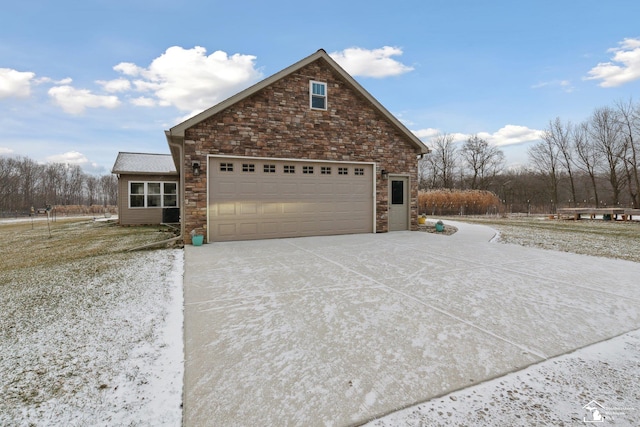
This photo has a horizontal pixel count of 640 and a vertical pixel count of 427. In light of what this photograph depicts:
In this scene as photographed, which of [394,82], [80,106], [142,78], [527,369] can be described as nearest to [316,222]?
[527,369]

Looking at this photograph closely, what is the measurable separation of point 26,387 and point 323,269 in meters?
3.84

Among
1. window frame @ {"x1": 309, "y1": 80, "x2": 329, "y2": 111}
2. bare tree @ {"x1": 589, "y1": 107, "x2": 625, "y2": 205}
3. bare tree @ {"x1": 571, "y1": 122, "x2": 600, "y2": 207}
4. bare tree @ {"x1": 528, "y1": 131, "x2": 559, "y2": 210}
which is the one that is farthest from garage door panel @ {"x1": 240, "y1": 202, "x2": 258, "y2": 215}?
bare tree @ {"x1": 528, "y1": 131, "x2": 559, "y2": 210}

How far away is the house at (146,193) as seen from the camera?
47.6 feet

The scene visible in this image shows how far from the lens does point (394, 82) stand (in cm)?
1456

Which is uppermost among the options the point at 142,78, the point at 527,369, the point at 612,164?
the point at 142,78

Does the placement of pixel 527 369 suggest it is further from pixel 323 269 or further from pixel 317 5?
pixel 317 5

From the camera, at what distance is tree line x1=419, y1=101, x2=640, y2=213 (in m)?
24.5

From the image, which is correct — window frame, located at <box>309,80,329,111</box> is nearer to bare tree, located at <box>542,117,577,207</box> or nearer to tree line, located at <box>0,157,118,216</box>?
tree line, located at <box>0,157,118,216</box>

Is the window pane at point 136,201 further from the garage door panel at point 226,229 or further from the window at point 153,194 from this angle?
the garage door panel at point 226,229

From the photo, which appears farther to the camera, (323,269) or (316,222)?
(316,222)

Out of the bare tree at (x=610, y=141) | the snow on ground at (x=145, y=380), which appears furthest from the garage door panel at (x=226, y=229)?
the bare tree at (x=610, y=141)

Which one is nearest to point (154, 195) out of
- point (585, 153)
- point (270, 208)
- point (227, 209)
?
point (227, 209)

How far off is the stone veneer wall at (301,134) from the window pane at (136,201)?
28.1 ft

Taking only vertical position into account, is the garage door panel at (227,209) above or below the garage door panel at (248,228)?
above
